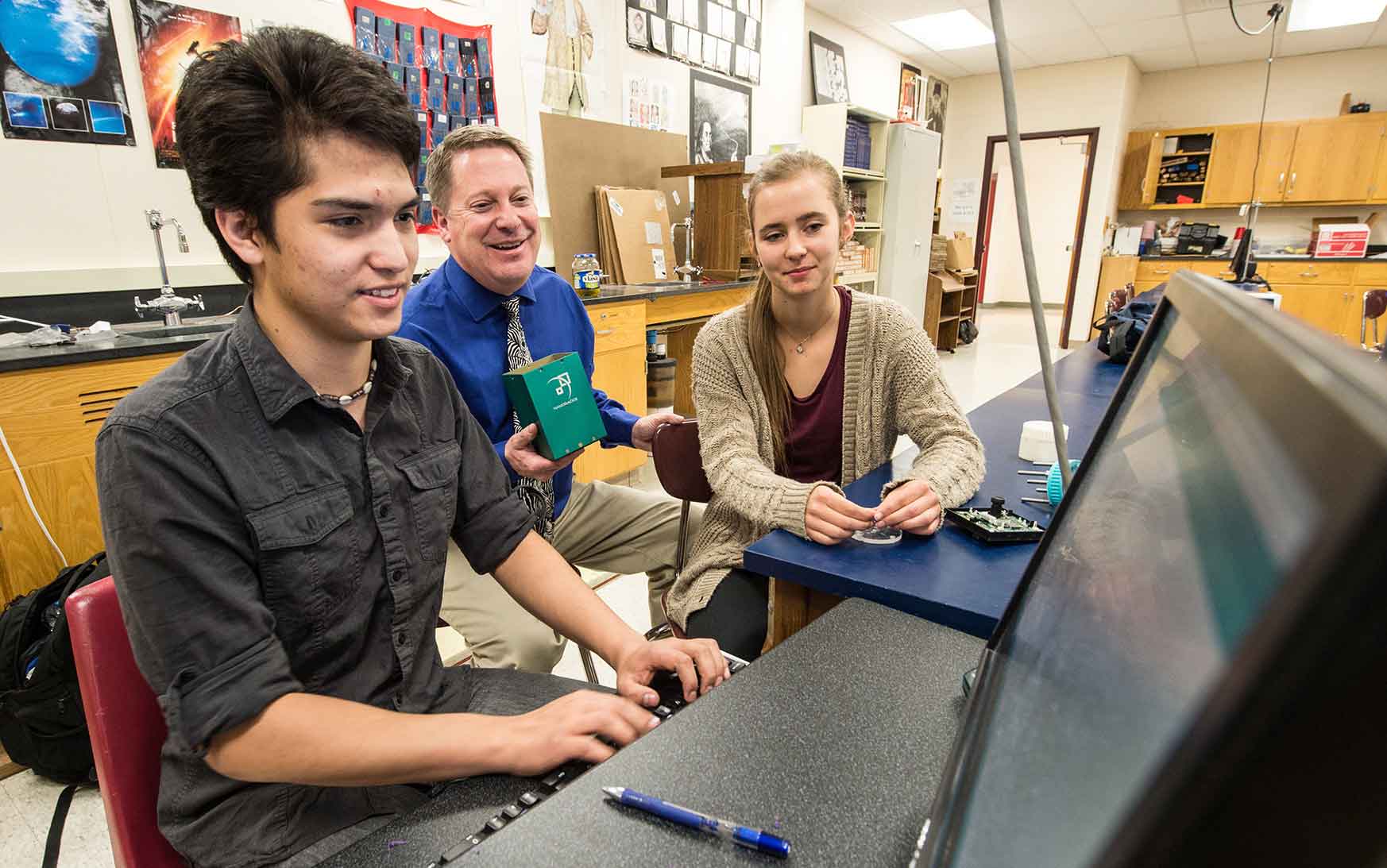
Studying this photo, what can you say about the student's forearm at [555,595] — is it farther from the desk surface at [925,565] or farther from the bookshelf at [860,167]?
the bookshelf at [860,167]

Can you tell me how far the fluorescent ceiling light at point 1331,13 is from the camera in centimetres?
555

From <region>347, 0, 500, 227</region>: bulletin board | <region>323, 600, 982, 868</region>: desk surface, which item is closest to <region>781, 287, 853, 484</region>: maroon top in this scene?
<region>323, 600, 982, 868</region>: desk surface

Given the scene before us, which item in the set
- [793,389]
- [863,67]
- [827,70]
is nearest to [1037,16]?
[863,67]

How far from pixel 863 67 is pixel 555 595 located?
22.6 feet

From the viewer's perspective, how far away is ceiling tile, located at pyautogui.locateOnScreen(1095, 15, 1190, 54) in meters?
6.10

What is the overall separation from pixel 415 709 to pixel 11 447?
1656mm

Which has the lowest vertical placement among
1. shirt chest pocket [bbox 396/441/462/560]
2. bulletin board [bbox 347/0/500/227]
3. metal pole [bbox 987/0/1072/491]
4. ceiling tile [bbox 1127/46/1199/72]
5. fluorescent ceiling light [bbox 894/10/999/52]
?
shirt chest pocket [bbox 396/441/462/560]

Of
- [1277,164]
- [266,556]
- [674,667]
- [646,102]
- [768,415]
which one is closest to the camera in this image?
[266,556]

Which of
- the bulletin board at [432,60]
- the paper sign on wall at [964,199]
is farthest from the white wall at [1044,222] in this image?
the bulletin board at [432,60]

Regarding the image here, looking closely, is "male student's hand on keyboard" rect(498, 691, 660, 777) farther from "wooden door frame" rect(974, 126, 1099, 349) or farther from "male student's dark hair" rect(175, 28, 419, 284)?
"wooden door frame" rect(974, 126, 1099, 349)

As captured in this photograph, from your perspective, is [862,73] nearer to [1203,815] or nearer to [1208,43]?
[1208,43]

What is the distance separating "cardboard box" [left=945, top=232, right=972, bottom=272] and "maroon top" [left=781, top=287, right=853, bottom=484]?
6805 millimetres

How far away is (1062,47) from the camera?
691cm

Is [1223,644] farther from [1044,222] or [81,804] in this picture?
[1044,222]
